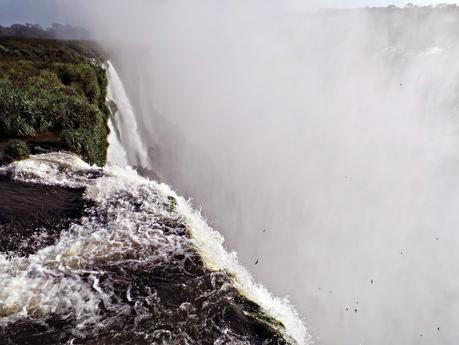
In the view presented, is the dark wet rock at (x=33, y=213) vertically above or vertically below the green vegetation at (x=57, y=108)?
below

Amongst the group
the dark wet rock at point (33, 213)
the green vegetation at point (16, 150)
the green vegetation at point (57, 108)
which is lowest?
the dark wet rock at point (33, 213)

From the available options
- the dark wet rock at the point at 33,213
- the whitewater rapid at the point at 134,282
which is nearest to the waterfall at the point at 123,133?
the dark wet rock at the point at 33,213

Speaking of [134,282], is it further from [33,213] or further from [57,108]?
[57,108]

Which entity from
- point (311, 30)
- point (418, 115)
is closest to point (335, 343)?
point (418, 115)

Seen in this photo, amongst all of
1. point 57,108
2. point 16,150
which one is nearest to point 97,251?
point 16,150

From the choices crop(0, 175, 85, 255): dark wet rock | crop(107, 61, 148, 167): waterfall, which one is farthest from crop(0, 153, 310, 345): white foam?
crop(107, 61, 148, 167): waterfall

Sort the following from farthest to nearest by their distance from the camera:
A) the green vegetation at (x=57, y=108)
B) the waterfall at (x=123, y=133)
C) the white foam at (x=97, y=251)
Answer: the waterfall at (x=123, y=133), the green vegetation at (x=57, y=108), the white foam at (x=97, y=251)

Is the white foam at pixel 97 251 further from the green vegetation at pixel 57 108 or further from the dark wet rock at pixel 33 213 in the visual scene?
the green vegetation at pixel 57 108
